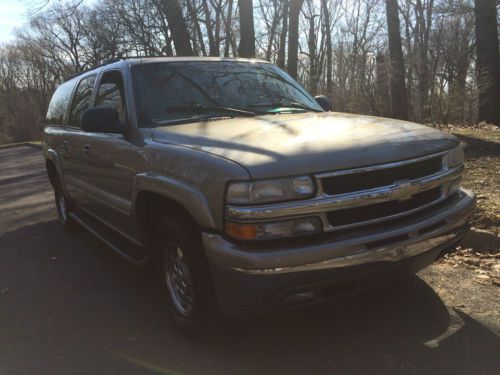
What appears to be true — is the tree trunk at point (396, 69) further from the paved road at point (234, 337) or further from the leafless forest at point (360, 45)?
the paved road at point (234, 337)

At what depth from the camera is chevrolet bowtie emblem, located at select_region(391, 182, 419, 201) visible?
2.90m

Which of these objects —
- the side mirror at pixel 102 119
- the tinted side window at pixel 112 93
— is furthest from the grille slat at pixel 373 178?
the tinted side window at pixel 112 93

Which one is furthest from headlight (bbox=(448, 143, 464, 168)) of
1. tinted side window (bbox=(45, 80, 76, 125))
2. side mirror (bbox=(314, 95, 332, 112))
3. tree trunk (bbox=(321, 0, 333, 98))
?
tree trunk (bbox=(321, 0, 333, 98))

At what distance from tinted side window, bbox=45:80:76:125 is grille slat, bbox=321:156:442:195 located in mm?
4337

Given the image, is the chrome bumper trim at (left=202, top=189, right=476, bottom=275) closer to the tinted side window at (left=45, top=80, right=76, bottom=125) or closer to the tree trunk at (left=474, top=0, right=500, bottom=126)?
the tinted side window at (left=45, top=80, right=76, bottom=125)

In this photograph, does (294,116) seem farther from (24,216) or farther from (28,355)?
(24,216)

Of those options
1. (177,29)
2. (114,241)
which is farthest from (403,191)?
(177,29)

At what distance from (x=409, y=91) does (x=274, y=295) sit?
17606 mm

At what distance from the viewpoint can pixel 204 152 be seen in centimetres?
297

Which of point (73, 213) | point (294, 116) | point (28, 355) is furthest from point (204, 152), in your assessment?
point (73, 213)

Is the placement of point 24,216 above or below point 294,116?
below

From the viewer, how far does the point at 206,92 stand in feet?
13.5

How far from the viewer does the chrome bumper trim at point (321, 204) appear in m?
2.63

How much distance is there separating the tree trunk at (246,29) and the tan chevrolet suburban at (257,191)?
29.5 ft
